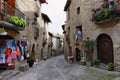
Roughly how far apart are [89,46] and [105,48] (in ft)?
4.71

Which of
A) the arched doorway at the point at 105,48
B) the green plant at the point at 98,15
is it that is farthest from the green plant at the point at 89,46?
the green plant at the point at 98,15

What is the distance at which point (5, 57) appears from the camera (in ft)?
33.1

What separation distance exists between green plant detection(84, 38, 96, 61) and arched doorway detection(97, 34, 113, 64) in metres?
0.54

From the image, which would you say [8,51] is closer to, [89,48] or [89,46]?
[89,46]

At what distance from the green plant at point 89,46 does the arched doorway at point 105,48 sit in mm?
544

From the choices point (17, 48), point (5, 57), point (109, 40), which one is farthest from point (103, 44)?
point (5, 57)

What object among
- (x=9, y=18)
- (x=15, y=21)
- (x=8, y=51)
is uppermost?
(x=9, y=18)

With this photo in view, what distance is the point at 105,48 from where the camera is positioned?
44.4 ft

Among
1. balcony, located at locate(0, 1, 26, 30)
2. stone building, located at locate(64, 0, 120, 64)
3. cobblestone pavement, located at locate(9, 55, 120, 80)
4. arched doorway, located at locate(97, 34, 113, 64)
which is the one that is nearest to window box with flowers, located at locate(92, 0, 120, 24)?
stone building, located at locate(64, 0, 120, 64)

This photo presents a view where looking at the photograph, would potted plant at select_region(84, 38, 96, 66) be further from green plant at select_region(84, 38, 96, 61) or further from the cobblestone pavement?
the cobblestone pavement

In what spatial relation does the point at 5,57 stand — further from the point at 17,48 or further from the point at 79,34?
the point at 79,34

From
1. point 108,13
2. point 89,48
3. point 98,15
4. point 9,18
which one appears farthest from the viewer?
point 89,48

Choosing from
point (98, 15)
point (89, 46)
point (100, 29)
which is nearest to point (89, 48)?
point (89, 46)

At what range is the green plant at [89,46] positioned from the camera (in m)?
14.1
